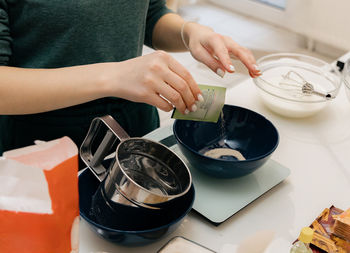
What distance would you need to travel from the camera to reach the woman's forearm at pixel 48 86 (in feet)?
2.86

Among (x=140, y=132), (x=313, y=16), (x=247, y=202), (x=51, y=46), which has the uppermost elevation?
(x=51, y=46)

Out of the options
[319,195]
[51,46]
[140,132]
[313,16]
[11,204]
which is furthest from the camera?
[313,16]

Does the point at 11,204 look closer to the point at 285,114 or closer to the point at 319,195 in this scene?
the point at 319,195

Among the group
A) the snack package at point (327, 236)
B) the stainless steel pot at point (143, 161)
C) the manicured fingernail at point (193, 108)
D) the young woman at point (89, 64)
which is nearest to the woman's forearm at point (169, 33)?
the young woman at point (89, 64)

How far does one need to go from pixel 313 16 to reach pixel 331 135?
7.88 feet

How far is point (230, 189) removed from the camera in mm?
956

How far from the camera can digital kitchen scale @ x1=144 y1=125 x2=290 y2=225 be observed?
89 centimetres

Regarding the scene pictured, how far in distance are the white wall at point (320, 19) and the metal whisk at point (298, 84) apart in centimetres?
207

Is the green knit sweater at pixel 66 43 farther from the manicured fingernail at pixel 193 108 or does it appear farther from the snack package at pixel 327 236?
the snack package at pixel 327 236

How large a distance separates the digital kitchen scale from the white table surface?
16 millimetres

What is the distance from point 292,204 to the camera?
0.93 metres

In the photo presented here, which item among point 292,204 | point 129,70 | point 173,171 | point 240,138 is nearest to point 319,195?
point 292,204

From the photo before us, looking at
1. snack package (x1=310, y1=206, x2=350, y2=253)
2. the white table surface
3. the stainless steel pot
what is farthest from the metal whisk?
the stainless steel pot

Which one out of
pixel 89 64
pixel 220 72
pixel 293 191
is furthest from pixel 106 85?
pixel 293 191
